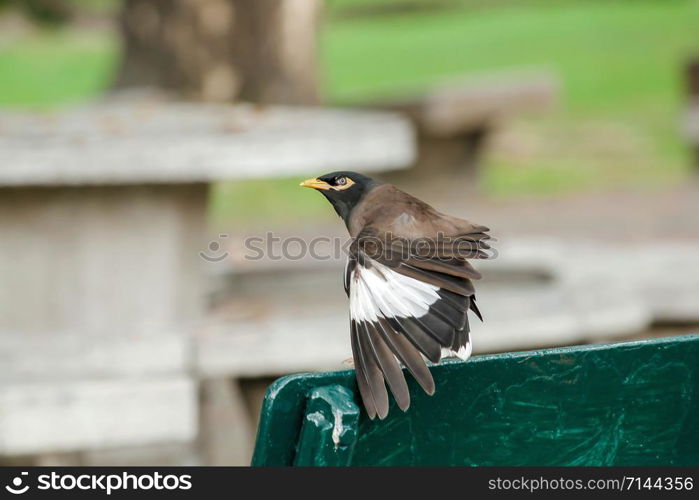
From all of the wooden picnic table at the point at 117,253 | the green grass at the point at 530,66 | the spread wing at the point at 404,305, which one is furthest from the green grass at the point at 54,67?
the spread wing at the point at 404,305

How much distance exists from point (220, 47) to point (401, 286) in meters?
8.37

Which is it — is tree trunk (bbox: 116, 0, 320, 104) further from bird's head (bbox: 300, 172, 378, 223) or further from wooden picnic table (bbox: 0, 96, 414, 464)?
bird's head (bbox: 300, 172, 378, 223)

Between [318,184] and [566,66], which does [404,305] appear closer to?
[318,184]

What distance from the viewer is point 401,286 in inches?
103

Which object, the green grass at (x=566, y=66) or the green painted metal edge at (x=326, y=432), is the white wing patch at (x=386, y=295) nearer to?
the green painted metal edge at (x=326, y=432)

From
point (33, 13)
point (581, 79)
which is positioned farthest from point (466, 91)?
point (33, 13)

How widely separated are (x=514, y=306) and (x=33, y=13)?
29.1 meters

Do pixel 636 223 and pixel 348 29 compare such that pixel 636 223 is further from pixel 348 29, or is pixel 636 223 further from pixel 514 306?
pixel 348 29

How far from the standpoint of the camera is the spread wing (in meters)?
2.18

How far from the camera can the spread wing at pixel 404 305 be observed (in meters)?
2.18

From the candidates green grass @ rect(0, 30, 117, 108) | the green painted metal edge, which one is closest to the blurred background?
the green painted metal edge

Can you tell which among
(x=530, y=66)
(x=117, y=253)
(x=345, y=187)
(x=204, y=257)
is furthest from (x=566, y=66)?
(x=345, y=187)

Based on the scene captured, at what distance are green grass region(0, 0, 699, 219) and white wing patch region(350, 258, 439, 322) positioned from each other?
8.97 m

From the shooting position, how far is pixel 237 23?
35.2 ft
